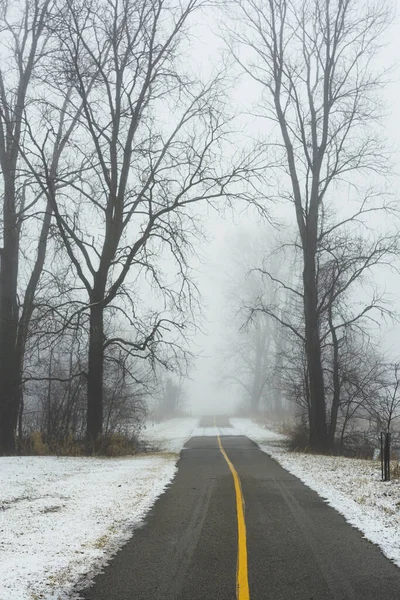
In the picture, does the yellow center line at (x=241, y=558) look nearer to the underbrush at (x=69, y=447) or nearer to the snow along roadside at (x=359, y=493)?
the snow along roadside at (x=359, y=493)

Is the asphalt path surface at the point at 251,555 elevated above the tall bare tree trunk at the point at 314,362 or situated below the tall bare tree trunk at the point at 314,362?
below

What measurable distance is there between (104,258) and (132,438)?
7.23 m

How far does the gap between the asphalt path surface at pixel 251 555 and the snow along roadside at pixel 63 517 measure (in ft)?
0.90

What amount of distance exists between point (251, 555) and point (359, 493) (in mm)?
4447

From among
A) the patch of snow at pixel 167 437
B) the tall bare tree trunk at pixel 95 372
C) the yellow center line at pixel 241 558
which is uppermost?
the tall bare tree trunk at pixel 95 372

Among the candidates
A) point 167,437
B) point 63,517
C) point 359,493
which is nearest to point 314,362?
point 359,493

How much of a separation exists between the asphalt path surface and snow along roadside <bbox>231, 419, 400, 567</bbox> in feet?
0.75

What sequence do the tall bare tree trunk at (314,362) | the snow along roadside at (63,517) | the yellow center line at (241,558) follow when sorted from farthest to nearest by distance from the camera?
the tall bare tree trunk at (314,362), the snow along roadside at (63,517), the yellow center line at (241,558)

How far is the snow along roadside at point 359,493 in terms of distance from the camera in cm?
706

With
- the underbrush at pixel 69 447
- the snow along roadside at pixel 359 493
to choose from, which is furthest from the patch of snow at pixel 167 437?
the snow along roadside at pixel 359 493

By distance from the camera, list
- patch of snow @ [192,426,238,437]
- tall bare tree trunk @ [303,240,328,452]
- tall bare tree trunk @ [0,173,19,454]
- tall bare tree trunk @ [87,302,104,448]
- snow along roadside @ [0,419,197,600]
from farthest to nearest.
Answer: patch of snow @ [192,426,238,437], tall bare tree trunk @ [303,240,328,452], tall bare tree trunk @ [87,302,104,448], tall bare tree trunk @ [0,173,19,454], snow along roadside @ [0,419,197,600]

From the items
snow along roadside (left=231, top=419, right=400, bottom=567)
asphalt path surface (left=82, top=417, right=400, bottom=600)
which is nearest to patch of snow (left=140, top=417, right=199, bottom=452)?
snow along roadside (left=231, top=419, right=400, bottom=567)

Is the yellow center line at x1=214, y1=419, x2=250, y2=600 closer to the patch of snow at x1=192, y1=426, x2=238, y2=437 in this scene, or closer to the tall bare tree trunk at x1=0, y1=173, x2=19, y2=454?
the tall bare tree trunk at x1=0, y1=173, x2=19, y2=454

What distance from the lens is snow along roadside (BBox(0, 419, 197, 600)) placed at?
5.22m
